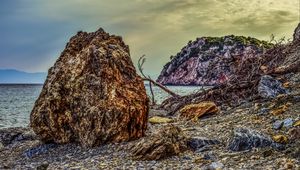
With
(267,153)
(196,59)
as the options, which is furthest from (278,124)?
(196,59)

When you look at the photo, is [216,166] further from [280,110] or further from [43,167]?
[43,167]

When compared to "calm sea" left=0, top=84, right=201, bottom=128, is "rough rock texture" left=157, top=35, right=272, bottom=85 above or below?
above

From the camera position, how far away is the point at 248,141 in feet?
29.0

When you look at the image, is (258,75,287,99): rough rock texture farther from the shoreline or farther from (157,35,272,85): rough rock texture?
(157,35,272,85): rough rock texture

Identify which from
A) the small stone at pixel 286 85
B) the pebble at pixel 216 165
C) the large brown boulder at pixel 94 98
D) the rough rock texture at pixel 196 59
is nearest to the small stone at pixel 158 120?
the large brown boulder at pixel 94 98

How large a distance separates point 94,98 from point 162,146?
309 centimetres

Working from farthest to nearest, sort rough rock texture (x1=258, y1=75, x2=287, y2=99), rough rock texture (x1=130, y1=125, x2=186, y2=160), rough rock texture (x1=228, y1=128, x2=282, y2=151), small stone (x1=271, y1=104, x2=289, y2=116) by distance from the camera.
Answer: rough rock texture (x1=258, y1=75, x2=287, y2=99) → small stone (x1=271, y1=104, x2=289, y2=116) → rough rock texture (x1=130, y1=125, x2=186, y2=160) → rough rock texture (x1=228, y1=128, x2=282, y2=151)

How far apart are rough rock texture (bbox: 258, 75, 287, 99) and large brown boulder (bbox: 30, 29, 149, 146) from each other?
4.00 metres

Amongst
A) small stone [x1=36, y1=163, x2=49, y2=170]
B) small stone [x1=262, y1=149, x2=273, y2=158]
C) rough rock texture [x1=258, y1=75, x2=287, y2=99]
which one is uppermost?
rough rock texture [x1=258, y1=75, x2=287, y2=99]

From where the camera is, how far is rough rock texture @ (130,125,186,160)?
9.27 metres

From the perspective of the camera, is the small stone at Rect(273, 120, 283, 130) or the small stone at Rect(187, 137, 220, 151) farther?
the small stone at Rect(273, 120, 283, 130)

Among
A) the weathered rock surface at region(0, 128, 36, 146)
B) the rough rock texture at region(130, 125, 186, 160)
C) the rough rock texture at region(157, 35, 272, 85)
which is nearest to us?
the rough rock texture at region(130, 125, 186, 160)

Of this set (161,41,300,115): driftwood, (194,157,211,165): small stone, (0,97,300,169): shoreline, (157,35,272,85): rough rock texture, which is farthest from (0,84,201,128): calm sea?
(157,35,272,85): rough rock texture

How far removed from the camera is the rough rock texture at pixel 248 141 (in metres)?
8.72
